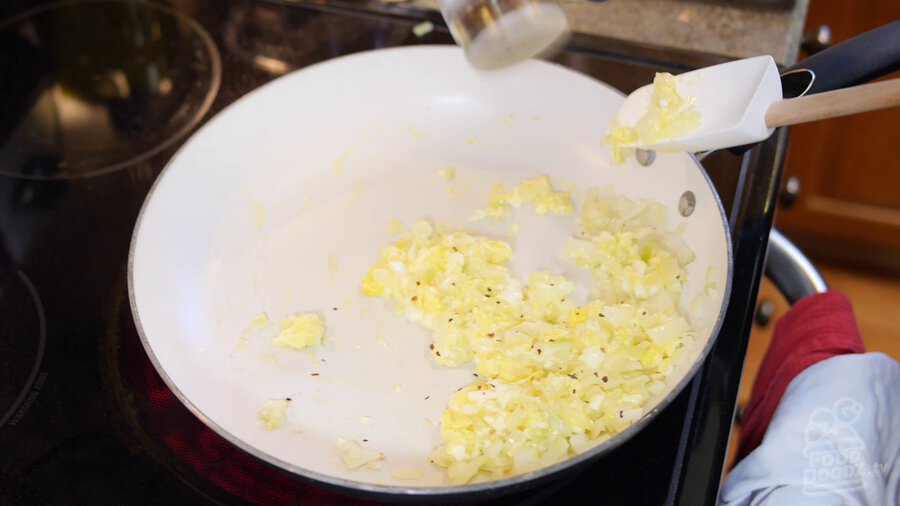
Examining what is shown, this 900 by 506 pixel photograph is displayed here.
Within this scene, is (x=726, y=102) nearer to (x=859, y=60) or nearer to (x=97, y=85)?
(x=859, y=60)

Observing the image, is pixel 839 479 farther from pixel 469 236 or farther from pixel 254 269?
pixel 254 269

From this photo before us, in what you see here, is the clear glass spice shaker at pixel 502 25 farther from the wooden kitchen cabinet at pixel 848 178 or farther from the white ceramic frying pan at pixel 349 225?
the wooden kitchen cabinet at pixel 848 178

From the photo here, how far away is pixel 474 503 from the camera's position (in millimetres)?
763

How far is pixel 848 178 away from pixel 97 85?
140 cm

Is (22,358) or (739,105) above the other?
(739,105)

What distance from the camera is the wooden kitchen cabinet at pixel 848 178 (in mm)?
1439

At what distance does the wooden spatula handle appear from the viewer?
2.20 ft

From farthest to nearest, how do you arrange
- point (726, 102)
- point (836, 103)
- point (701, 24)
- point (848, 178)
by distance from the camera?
point (848, 178) → point (701, 24) → point (726, 102) → point (836, 103)

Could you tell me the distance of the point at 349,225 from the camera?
1008 mm

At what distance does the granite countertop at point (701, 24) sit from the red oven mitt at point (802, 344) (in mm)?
381

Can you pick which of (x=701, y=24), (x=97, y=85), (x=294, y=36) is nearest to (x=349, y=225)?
(x=294, y=36)

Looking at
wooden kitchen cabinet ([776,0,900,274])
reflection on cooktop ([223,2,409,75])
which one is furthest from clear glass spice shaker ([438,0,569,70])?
wooden kitchen cabinet ([776,0,900,274])

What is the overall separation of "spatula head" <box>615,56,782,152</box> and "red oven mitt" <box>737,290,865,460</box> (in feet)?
0.69

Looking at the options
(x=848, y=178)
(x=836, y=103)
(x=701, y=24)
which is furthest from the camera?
(x=848, y=178)
